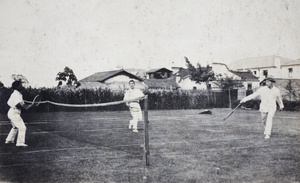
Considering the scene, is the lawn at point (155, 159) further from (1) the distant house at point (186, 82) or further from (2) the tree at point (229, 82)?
(2) the tree at point (229, 82)

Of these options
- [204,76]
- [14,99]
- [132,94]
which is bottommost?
[14,99]

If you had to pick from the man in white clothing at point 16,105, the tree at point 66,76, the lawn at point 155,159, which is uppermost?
the tree at point 66,76

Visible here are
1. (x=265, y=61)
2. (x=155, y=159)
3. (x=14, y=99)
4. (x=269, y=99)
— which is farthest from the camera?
(x=265, y=61)

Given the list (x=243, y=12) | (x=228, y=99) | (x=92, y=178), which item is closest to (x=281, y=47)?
(x=243, y=12)

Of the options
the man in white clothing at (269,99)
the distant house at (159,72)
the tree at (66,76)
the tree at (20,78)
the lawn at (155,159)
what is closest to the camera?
the lawn at (155,159)

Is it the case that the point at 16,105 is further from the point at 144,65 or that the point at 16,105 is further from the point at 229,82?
the point at 229,82

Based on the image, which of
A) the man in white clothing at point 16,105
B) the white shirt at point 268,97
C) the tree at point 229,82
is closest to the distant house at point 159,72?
the white shirt at point 268,97

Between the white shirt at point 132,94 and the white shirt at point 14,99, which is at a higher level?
the white shirt at point 132,94

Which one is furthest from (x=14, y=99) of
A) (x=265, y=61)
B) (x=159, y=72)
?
(x=265, y=61)

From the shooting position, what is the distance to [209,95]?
848 inches

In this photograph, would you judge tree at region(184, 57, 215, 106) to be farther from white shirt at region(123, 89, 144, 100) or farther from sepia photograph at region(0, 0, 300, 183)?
white shirt at region(123, 89, 144, 100)

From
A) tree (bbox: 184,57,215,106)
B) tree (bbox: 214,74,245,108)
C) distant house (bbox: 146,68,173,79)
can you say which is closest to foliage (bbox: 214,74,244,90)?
tree (bbox: 214,74,245,108)

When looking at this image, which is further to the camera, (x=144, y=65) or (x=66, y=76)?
(x=144, y=65)

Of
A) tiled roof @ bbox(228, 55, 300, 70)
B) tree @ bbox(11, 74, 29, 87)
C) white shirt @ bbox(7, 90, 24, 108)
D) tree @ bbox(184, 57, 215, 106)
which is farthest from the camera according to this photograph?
tree @ bbox(184, 57, 215, 106)
